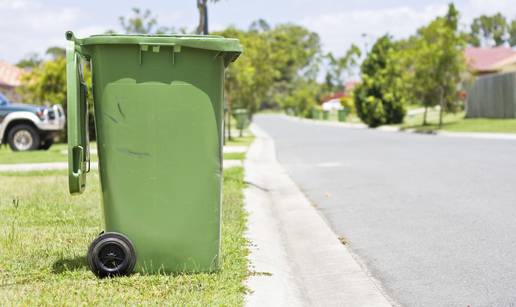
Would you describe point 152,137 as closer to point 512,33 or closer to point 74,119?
→ point 74,119

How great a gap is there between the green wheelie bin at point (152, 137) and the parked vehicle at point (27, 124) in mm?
16820

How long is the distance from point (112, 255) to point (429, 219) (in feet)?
13.6

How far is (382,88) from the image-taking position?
48344mm

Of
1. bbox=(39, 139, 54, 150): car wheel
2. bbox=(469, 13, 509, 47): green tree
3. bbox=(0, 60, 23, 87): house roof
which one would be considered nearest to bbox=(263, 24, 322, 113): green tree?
bbox=(469, 13, 509, 47): green tree

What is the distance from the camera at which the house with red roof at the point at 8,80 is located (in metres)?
40.8

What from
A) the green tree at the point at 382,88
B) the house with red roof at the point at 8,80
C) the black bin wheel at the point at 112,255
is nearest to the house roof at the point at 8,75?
the house with red roof at the point at 8,80

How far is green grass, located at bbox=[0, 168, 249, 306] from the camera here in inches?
186

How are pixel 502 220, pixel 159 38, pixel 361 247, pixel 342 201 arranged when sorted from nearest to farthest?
1. pixel 159 38
2. pixel 361 247
3. pixel 502 220
4. pixel 342 201

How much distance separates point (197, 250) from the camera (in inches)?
213

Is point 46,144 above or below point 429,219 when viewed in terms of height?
below

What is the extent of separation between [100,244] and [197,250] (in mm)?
681

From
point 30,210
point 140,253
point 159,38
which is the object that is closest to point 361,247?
point 140,253

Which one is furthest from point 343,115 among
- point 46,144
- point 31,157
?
point 31,157

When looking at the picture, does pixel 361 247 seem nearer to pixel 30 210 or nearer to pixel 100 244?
pixel 100 244
